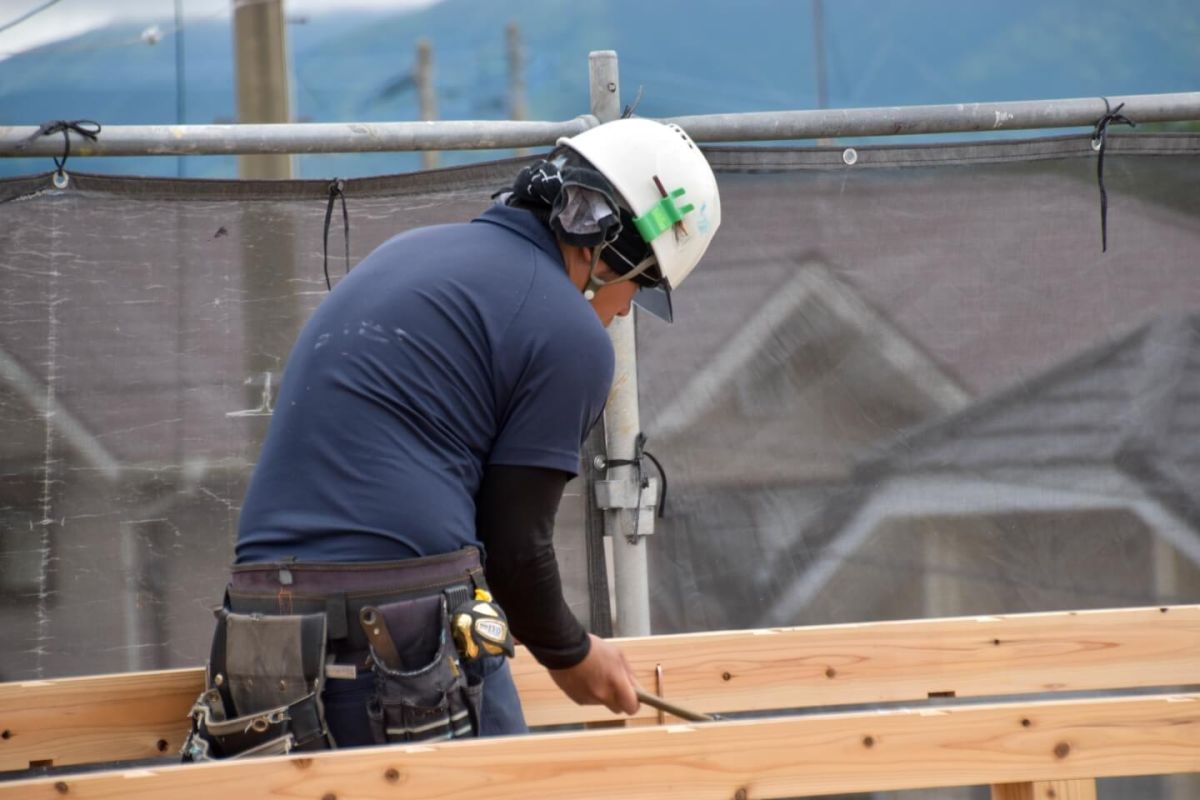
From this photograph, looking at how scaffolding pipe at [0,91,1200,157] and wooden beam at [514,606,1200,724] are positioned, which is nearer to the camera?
wooden beam at [514,606,1200,724]

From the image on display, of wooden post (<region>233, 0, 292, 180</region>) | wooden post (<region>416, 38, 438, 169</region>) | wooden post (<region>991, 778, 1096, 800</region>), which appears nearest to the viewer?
wooden post (<region>991, 778, 1096, 800</region>)

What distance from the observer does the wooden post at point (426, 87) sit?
5215mm

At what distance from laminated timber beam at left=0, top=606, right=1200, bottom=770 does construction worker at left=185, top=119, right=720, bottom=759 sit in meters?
0.79

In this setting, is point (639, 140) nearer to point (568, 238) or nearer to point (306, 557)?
point (568, 238)

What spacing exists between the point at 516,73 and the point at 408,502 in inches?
130

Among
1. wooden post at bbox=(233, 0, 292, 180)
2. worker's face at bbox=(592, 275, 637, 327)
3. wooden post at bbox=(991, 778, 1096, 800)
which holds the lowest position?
wooden post at bbox=(991, 778, 1096, 800)

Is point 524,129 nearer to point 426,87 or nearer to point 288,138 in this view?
point 288,138

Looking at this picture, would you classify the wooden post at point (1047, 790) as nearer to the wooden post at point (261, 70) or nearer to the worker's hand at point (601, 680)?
the worker's hand at point (601, 680)

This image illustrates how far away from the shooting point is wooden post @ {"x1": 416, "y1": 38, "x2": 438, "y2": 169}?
205 inches

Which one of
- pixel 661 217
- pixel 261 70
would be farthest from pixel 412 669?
pixel 261 70

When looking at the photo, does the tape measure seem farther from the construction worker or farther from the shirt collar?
the shirt collar

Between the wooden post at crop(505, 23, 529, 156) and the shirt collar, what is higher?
the wooden post at crop(505, 23, 529, 156)

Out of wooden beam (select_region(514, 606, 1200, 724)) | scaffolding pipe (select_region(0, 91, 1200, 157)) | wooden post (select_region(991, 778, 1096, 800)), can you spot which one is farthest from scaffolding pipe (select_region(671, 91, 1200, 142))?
wooden post (select_region(991, 778, 1096, 800))

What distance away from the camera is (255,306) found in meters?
3.70
